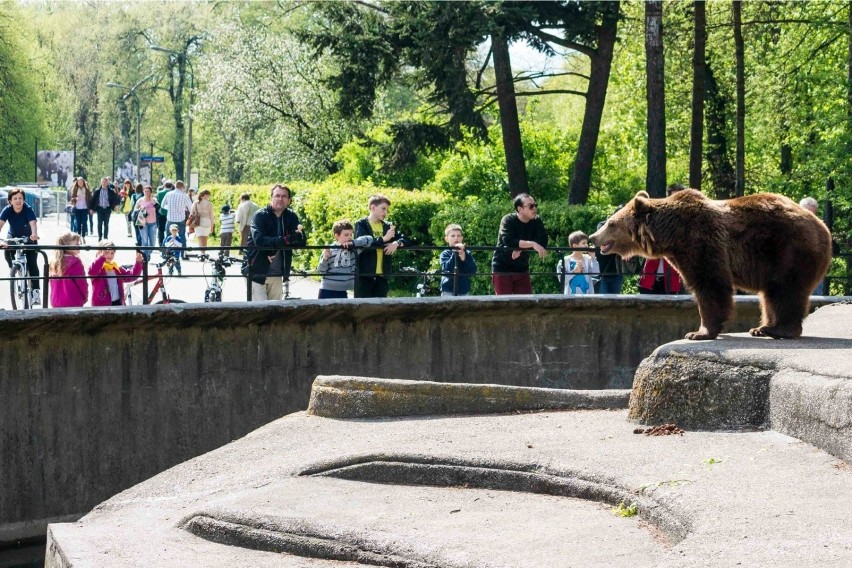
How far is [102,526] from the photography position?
844 centimetres

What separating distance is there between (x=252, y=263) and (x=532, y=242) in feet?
10.8

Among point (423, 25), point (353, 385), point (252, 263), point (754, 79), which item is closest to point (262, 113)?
point (754, 79)

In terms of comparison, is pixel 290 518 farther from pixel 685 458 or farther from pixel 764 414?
pixel 764 414

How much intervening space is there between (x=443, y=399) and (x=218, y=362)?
13.3ft

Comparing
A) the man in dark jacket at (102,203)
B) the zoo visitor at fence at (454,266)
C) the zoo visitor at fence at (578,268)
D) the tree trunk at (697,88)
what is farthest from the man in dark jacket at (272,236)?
the man in dark jacket at (102,203)

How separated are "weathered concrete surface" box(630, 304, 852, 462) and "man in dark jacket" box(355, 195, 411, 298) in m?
6.09

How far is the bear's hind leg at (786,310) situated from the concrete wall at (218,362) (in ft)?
17.6

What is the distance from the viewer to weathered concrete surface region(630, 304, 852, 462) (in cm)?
749

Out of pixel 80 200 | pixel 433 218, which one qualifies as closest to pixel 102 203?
pixel 80 200

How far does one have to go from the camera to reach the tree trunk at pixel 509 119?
29500mm

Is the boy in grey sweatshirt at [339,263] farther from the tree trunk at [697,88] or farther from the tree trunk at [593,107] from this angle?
the tree trunk at [593,107]

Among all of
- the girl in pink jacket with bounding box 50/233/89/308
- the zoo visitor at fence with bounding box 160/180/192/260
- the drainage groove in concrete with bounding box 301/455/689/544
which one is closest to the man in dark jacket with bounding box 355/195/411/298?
the girl in pink jacket with bounding box 50/233/89/308

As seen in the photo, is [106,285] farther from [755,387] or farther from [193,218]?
[193,218]

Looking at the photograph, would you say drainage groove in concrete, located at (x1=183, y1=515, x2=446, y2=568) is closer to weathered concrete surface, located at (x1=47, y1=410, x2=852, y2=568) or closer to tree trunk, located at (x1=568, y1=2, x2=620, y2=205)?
weathered concrete surface, located at (x1=47, y1=410, x2=852, y2=568)
